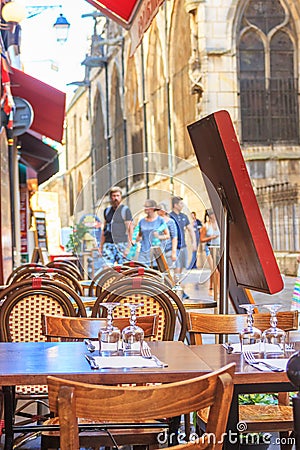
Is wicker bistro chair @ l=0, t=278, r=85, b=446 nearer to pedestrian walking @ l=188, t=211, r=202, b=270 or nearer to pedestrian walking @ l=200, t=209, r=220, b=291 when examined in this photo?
pedestrian walking @ l=188, t=211, r=202, b=270

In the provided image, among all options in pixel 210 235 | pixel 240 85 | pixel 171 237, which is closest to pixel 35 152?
pixel 240 85

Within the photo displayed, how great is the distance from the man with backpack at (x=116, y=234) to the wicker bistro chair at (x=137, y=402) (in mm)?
2826

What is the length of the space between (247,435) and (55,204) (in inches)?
1221

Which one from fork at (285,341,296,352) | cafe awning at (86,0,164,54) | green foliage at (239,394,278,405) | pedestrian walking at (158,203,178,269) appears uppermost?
cafe awning at (86,0,164,54)

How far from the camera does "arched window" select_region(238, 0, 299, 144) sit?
28297 millimetres

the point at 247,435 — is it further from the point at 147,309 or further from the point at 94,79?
the point at 94,79

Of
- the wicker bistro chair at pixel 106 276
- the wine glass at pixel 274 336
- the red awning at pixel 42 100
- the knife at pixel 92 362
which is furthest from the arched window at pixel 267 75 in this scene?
the knife at pixel 92 362

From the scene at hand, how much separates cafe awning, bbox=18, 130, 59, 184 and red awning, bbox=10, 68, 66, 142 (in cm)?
163

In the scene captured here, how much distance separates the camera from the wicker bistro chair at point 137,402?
2.40 m

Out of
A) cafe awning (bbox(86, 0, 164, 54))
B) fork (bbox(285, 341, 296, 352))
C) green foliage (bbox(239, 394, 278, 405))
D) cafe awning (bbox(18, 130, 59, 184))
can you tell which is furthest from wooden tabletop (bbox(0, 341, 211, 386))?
cafe awning (bbox(18, 130, 59, 184))

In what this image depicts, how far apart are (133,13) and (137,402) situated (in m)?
6.14

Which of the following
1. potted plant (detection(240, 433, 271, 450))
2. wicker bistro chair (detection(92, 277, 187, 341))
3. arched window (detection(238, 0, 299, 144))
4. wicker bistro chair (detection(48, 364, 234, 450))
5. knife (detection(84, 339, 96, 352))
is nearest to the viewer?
wicker bistro chair (detection(48, 364, 234, 450))

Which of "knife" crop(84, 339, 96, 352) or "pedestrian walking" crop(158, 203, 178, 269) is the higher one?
"pedestrian walking" crop(158, 203, 178, 269)

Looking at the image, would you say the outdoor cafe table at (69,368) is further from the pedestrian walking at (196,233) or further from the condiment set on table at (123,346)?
the pedestrian walking at (196,233)
